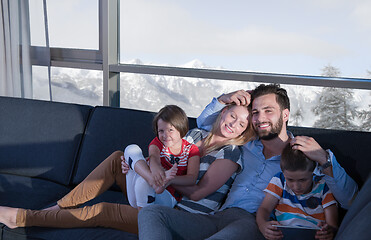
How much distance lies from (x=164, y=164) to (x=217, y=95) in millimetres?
2326

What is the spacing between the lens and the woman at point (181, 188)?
5.51ft

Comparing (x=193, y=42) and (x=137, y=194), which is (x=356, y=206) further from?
(x=193, y=42)

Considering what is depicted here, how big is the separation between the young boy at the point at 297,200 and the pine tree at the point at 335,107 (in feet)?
6.76

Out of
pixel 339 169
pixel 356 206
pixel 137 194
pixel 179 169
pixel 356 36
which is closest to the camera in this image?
pixel 356 206

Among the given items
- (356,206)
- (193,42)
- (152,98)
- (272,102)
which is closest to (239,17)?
(193,42)

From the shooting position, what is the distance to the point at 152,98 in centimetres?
440

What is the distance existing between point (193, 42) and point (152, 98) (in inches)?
35.3

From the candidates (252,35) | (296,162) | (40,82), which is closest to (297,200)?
(296,162)

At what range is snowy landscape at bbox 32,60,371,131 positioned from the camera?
11.8ft

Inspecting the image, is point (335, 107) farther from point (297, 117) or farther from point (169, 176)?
point (169, 176)

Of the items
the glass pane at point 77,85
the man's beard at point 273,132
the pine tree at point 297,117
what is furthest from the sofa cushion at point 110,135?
the glass pane at point 77,85

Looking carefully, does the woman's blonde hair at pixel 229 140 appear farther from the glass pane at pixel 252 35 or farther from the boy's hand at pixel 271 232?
the glass pane at pixel 252 35

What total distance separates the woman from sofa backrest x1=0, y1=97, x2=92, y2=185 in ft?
1.38

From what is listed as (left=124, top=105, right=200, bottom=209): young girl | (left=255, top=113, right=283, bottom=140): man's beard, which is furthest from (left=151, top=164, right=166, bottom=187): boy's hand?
(left=255, top=113, right=283, bottom=140): man's beard
